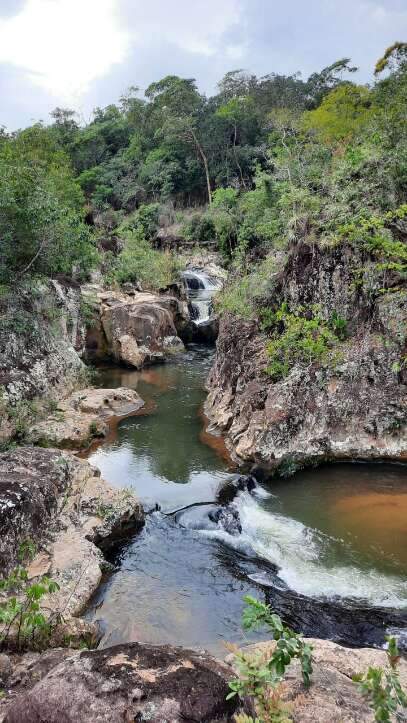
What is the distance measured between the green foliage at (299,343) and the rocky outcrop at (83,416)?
5163mm

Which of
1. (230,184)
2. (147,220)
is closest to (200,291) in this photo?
(147,220)

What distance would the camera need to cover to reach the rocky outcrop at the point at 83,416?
11.9 meters

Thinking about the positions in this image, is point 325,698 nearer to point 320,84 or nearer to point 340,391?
point 340,391

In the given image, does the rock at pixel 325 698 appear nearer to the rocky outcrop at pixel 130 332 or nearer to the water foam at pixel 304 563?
the water foam at pixel 304 563

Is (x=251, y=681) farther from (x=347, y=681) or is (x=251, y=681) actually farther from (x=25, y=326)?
(x=25, y=326)

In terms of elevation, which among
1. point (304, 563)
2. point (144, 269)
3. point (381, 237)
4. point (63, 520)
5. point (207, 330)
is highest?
point (381, 237)

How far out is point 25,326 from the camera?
14375 mm

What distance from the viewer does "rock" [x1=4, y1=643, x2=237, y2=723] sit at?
124 inches

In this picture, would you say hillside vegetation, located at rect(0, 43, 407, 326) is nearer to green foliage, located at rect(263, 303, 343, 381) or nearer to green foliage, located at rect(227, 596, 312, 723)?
green foliage, located at rect(263, 303, 343, 381)

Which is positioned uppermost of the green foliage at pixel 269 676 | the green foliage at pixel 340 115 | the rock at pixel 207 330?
the green foliage at pixel 340 115

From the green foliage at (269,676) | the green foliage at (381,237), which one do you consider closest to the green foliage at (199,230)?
the green foliage at (381,237)

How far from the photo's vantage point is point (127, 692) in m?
3.30

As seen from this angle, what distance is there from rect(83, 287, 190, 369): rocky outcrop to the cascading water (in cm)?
325

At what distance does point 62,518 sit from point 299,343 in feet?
21.9
